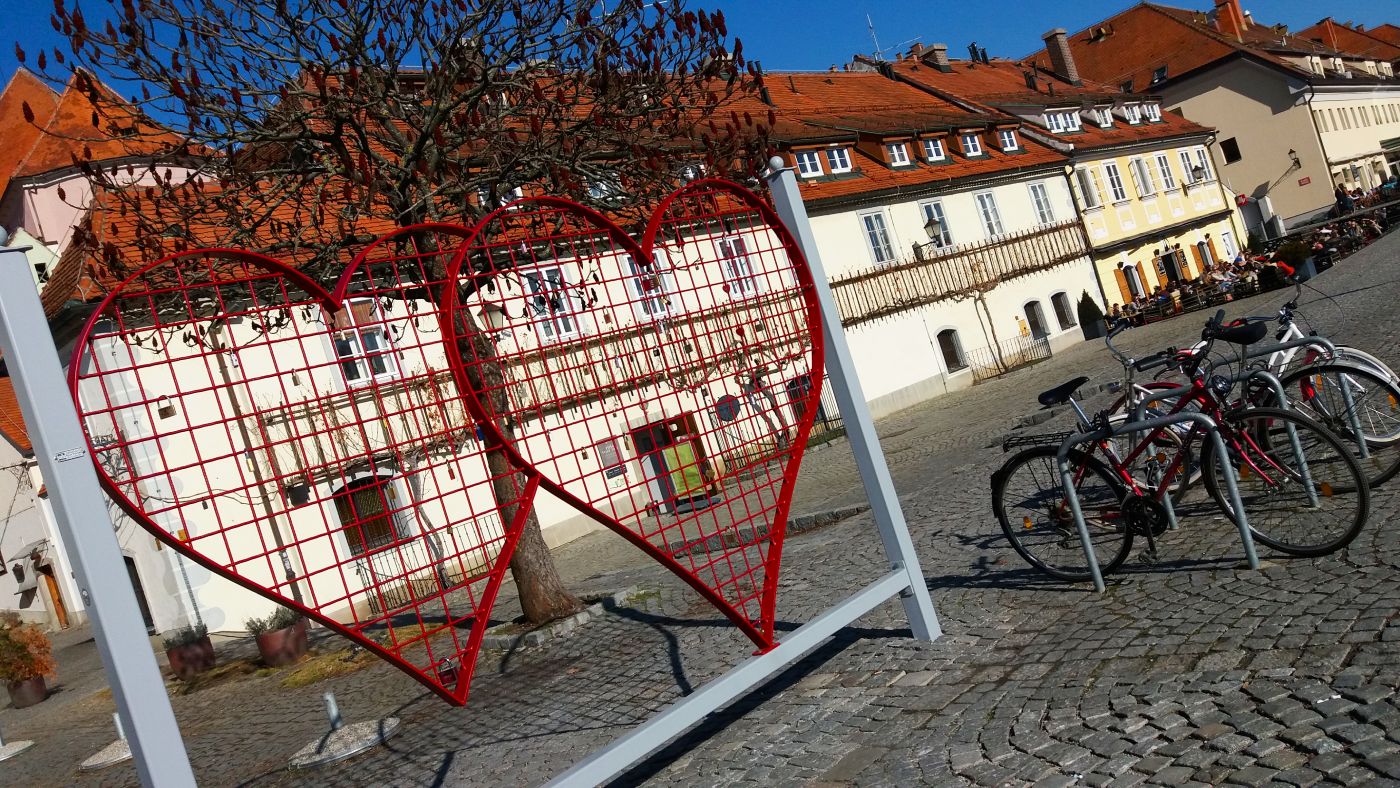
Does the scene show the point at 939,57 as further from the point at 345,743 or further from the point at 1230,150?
the point at 345,743

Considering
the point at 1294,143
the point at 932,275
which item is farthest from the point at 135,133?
the point at 1294,143

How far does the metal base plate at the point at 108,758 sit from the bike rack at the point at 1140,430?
8364 millimetres

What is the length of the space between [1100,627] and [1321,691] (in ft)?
4.54

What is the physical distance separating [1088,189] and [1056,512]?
A: 3470 cm

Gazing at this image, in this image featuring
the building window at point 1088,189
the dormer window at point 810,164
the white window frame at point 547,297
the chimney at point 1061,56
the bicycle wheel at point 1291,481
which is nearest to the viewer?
the white window frame at point 547,297

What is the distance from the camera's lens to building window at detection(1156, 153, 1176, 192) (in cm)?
4203

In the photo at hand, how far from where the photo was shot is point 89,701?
50.8ft

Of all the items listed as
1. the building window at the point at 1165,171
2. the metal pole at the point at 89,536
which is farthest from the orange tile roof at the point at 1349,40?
the metal pole at the point at 89,536

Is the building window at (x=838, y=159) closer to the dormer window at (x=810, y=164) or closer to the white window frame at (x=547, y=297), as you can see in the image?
the dormer window at (x=810, y=164)

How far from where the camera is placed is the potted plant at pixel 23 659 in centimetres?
1586

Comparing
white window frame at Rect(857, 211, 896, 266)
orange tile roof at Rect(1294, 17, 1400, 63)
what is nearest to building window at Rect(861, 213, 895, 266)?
white window frame at Rect(857, 211, 896, 266)

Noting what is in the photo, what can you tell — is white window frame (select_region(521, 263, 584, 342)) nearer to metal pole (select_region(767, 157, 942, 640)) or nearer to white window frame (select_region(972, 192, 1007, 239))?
metal pole (select_region(767, 157, 942, 640))

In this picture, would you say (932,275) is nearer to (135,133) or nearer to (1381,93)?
(135,133)

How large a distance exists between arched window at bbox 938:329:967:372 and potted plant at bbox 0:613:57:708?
22.6m
